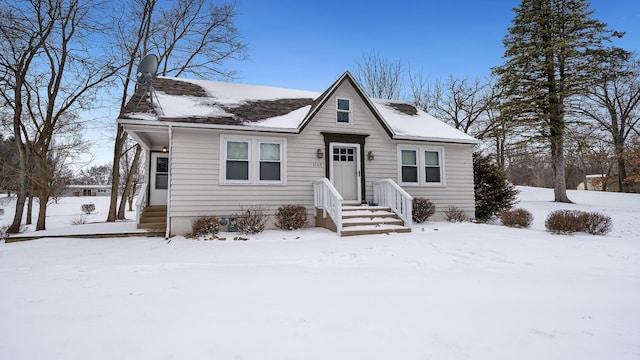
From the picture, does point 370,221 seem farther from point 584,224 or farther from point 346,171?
point 584,224

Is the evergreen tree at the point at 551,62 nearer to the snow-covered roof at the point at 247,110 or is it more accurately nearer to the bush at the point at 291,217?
the snow-covered roof at the point at 247,110

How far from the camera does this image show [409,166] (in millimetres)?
11156

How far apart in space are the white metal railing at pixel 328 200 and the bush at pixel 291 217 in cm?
68

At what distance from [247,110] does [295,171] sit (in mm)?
2789

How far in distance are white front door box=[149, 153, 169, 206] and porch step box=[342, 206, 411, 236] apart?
715cm

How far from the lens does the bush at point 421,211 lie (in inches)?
408

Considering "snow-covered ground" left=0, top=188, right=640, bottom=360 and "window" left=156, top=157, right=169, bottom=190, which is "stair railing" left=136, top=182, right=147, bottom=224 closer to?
"window" left=156, top=157, right=169, bottom=190

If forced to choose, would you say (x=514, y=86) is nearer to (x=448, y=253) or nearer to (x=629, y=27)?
(x=629, y=27)

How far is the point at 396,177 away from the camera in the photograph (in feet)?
35.7

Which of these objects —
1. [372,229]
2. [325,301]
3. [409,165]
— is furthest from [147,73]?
[409,165]

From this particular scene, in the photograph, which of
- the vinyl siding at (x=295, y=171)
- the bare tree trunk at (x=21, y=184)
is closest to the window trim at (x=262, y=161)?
the vinyl siding at (x=295, y=171)

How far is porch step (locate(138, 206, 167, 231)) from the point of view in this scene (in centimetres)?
958

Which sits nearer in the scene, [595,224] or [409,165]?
[595,224]

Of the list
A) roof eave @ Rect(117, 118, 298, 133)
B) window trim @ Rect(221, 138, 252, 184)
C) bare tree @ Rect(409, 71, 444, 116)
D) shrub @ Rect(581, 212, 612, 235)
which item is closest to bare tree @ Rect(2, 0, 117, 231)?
roof eave @ Rect(117, 118, 298, 133)
